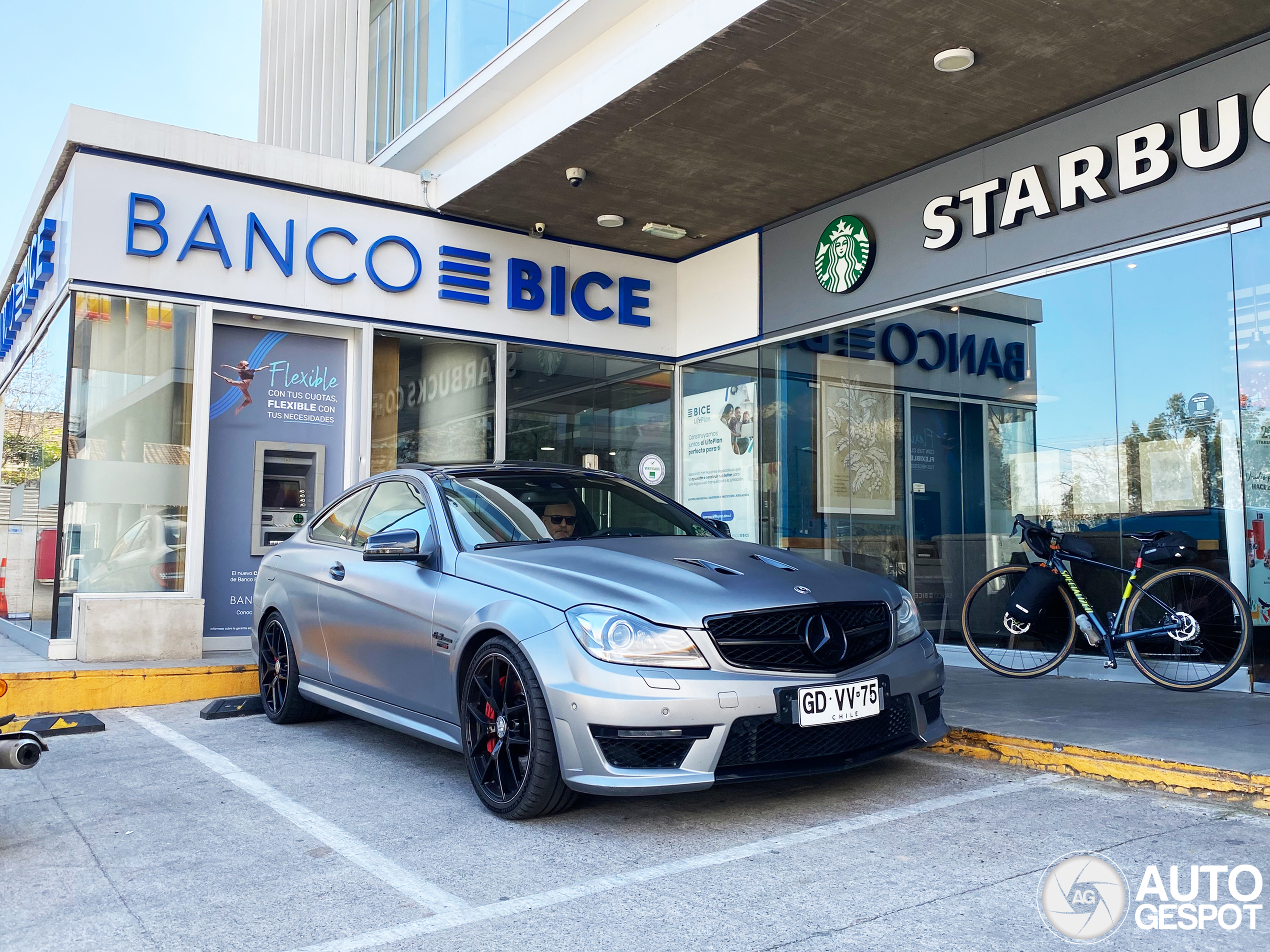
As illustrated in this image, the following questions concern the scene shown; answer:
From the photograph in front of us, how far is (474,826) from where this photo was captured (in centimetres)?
420

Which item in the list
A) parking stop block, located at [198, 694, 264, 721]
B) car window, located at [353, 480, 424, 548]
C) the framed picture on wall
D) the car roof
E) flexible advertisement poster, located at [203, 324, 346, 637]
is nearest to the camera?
car window, located at [353, 480, 424, 548]

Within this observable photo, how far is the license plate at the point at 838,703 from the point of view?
399 cm

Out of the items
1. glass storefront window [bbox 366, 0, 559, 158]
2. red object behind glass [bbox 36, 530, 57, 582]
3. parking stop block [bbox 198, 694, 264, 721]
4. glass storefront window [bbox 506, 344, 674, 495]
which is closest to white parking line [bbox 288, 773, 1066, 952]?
parking stop block [bbox 198, 694, 264, 721]

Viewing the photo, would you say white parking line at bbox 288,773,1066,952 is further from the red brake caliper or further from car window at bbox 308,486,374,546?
car window at bbox 308,486,374,546

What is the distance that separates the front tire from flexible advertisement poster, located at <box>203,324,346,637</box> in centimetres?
592

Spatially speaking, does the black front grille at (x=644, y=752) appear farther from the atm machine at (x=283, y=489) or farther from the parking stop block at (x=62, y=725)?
the atm machine at (x=283, y=489)

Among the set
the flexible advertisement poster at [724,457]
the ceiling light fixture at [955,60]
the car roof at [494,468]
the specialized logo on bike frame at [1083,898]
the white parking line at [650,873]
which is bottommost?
the white parking line at [650,873]

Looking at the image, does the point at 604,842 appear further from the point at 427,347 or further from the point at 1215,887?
the point at 427,347

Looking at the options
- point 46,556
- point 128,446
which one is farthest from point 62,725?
point 46,556

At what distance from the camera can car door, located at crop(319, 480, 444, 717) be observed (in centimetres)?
489

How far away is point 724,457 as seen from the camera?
11984 mm

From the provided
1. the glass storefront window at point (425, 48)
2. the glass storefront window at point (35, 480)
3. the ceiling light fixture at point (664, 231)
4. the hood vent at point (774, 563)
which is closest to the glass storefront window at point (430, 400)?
the ceiling light fixture at point (664, 231)

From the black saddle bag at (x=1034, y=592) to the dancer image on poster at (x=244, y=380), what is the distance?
7.10 metres

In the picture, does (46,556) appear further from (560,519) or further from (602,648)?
(602,648)
